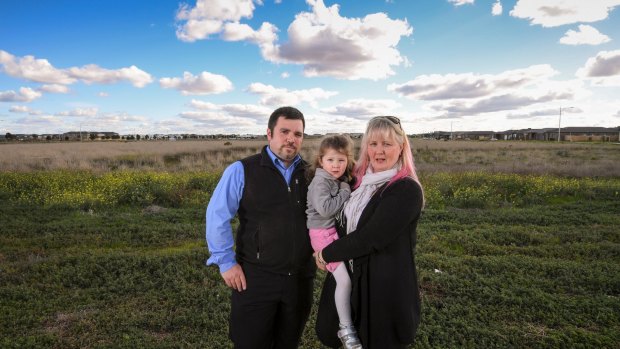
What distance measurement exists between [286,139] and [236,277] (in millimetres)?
1120

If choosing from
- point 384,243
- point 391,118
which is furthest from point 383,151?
point 384,243

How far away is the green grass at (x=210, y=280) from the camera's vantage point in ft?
15.5

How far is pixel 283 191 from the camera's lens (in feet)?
9.57

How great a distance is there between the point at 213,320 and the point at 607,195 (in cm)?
1485

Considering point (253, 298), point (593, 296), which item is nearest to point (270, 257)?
point (253, 298)

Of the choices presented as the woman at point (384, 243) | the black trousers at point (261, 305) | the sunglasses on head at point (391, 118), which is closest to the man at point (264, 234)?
the black trousers at point (261, 305)

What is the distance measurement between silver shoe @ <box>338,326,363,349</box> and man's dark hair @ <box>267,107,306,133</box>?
5.17ft

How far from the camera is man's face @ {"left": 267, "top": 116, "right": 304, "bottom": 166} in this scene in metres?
2.97

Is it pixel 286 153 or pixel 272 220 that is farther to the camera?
pixel 286 153

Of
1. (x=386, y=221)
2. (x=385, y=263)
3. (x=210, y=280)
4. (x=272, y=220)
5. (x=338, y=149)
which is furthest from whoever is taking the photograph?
(x=210, y=280)

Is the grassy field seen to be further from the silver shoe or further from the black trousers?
the silver shoe

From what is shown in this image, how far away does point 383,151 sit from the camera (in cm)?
250

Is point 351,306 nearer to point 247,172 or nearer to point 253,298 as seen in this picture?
point 253,298

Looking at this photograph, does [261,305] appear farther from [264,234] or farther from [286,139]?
[286,139]
